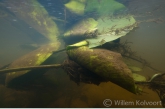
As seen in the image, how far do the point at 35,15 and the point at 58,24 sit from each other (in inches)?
112

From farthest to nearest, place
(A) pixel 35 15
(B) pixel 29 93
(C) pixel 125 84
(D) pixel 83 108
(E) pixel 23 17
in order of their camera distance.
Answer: (E) pixel 23 17 < (A) pixel 35 15 < (B) pixel 29 93 < (D) pixel 83 108 < (C) pixel 125 84

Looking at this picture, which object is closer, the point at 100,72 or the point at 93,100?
the point at 100,72

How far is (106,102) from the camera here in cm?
414

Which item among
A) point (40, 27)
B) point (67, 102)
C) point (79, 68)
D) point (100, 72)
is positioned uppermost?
point (100, 72)

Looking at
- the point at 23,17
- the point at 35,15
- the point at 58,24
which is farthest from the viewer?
the point at 23,17

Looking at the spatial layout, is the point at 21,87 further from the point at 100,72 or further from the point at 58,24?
the point at 58,24

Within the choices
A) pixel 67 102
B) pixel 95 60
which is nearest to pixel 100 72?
pixel 95 60

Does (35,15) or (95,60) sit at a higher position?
(95,60)

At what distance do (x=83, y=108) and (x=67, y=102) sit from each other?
81 cm

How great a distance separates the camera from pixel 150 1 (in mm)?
14258

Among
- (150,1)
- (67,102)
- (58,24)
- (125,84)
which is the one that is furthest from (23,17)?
(150,1)

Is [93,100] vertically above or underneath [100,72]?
underneath

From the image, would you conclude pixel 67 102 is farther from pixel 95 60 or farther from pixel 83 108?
pixel 95 60

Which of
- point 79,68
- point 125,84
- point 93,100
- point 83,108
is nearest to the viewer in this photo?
point 125,84
